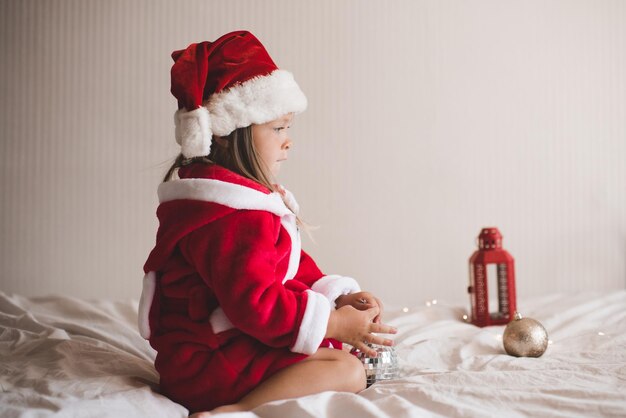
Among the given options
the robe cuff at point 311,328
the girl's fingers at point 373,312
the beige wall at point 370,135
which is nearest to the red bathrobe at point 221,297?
the robe cuff at point 311,328

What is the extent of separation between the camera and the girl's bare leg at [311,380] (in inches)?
38.5

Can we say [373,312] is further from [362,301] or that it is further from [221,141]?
[221,141]

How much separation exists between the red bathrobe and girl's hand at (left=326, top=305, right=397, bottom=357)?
44mm

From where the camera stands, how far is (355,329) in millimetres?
1058

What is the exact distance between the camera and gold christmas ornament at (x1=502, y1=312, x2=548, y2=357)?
50.5 inches

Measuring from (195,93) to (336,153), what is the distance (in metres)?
1.31

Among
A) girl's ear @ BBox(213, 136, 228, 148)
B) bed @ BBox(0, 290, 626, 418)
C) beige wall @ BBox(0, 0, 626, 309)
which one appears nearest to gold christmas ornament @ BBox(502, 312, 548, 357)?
bed @ BBox(0, 290, 626, 418)

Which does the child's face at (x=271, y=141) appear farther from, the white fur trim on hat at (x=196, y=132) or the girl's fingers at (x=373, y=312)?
the girl's fingers at (x=373, y=312)

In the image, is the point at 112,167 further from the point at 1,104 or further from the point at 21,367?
the point at 21,367

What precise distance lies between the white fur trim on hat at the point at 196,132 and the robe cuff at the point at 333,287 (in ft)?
1.09

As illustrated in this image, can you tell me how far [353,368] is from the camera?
1056mm

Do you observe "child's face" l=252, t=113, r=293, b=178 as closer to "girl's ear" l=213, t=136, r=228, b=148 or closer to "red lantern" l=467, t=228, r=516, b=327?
"girl's ear" l=213, t=136, r=228, b=148

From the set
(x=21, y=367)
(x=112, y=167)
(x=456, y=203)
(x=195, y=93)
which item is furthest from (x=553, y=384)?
(x=112, y=167)

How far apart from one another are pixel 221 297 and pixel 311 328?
0.15 m
